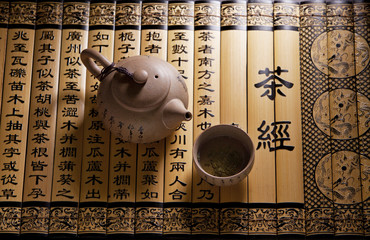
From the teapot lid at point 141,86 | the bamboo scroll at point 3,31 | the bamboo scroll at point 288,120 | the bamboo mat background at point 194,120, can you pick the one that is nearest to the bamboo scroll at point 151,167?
the bamboo mat background at point 194,120

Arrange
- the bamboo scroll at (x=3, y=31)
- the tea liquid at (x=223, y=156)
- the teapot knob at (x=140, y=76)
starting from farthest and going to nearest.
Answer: the bamboo scroll at (x=3, y=31) → the tea liquid at (x=223, y=156) → the teapot knob at (x=140, y=76)

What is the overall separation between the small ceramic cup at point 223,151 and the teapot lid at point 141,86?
225 mm

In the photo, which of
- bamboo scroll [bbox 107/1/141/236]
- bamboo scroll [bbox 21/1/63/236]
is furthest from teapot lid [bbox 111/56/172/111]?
bamboo scroll [bbox 21/1/63/236]

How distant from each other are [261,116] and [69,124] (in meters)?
0.75

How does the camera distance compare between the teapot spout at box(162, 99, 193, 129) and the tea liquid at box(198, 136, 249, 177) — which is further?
the tea liquid at box(198, 136, 249, 177)

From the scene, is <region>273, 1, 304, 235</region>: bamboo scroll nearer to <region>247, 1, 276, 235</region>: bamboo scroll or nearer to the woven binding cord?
<region>247, 1, 276, 235</region>: bamboo scroll

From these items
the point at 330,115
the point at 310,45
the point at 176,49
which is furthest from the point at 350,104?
the point at 176,49

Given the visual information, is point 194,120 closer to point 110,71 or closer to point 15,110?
point 110,71

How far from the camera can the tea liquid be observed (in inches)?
73.0

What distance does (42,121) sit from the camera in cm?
195

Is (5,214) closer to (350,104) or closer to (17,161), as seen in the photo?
(17,161)

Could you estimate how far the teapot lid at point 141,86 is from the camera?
5.77 ft

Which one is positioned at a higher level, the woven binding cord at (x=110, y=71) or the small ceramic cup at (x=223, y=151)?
the woven binding cord at (x=110, y=71)

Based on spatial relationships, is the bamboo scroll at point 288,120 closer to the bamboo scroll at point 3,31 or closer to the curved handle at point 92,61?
the curved handle at point 92,61
